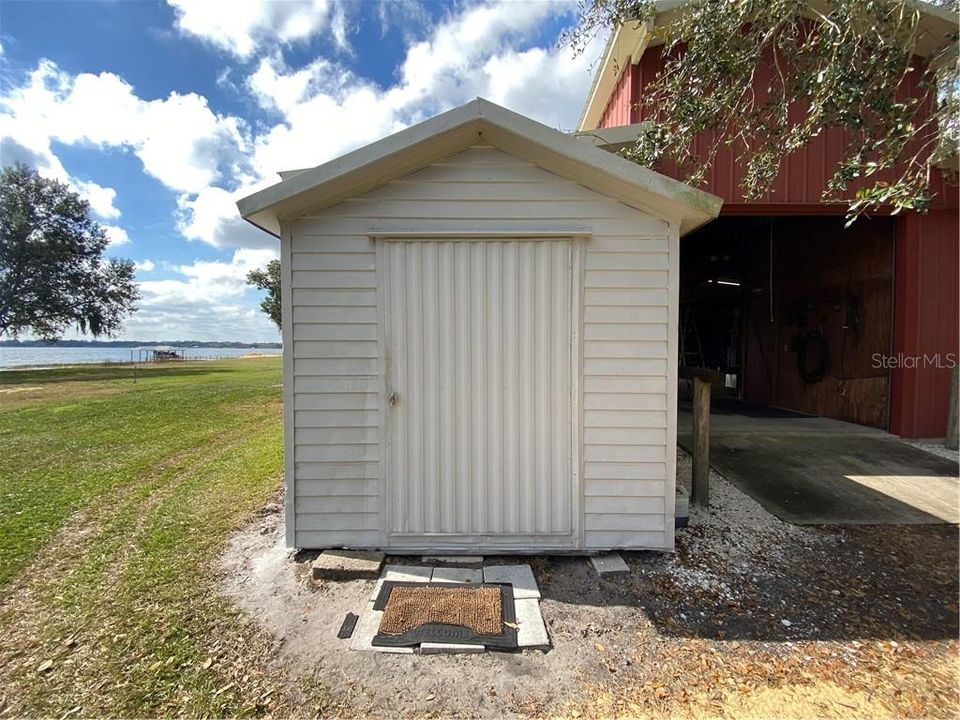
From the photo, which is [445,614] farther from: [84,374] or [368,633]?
[84,374]

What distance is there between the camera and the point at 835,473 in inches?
170

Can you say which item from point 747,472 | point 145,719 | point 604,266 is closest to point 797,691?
point 604,266

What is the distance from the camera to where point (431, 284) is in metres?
2.72

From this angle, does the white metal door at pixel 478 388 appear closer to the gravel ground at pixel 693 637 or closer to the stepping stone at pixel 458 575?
the stepping stone at pixel 458 575

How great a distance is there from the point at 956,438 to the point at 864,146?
15.2 ft

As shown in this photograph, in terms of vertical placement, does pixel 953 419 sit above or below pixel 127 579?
above

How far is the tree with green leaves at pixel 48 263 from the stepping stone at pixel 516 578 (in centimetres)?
3218

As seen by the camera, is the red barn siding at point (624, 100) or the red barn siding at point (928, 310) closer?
the red barn siding at point (928, 310)

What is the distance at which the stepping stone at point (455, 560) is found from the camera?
2.69 m

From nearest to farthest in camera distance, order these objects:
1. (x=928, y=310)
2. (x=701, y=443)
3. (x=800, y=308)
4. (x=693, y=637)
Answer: (x=693, y=637), (x=701, y=443), (x=928, y=310), (x=800, y=308)

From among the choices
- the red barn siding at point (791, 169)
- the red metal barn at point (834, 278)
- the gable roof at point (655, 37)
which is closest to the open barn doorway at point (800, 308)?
the red metal barn at point (834, 278)

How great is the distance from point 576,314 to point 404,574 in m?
1.99

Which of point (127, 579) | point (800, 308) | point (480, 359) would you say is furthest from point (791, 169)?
point (127, 579)

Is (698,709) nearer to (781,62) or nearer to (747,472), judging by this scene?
(747,472)
